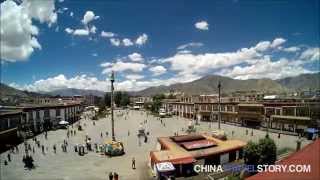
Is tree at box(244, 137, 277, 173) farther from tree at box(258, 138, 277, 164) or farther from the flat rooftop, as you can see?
the flat rooftop

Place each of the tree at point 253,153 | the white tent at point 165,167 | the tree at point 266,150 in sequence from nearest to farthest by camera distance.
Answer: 1. the white tent at point 165,167
2. the tree at point 266,150
3. the tree at point 253,153

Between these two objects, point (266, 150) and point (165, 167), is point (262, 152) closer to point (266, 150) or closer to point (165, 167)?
point (266, 150)

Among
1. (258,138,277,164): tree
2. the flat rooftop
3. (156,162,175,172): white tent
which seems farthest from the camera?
the flat rooftop

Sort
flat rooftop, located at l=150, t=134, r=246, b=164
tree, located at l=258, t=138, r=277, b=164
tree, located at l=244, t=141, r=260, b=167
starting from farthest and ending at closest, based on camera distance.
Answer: flat rooftop, located at l=150, t=134, r=246, b=164
tree, located at l=244, t=141, r=260, b=167
tree, located at l=258, t=138, r=277, b=164

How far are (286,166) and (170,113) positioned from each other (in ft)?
336

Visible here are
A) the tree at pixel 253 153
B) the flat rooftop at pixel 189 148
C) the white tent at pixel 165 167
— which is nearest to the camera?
the white tent at pixel 165 167

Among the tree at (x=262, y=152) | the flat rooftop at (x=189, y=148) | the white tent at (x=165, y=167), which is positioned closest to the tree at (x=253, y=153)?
the tree at (x=262, y=152)

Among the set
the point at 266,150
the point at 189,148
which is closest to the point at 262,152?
the point at 266,150

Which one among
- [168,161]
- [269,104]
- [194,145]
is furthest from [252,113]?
[168,161]

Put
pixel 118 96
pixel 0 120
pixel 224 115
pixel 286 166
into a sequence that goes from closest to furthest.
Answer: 1. pixel 286 166
2. pixel 0 120
3. pixel 224 115
4. pixel 118 96

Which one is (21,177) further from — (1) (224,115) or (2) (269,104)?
(1) (224,115)

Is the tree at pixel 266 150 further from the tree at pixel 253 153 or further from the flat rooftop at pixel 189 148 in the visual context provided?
the flat rooftop at pixel 189 148

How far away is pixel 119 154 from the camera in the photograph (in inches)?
1462

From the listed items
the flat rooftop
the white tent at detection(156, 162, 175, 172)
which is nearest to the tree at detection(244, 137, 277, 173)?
the flat rooftop
